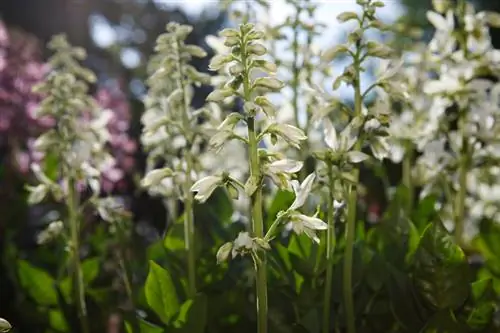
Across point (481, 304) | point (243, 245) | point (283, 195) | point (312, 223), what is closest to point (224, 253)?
point (243, 245)

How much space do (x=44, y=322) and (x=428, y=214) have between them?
34.9 inches

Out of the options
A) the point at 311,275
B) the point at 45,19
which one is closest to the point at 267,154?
the point at 311,275

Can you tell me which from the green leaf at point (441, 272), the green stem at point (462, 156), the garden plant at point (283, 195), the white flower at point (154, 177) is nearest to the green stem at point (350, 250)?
the garden plant at point (283, 195)

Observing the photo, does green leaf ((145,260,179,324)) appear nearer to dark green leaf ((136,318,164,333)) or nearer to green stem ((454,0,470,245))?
dark green leaf ((136,318,164,333))

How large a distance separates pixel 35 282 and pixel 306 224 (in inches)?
33.8

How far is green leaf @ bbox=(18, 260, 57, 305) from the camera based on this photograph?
176 cm

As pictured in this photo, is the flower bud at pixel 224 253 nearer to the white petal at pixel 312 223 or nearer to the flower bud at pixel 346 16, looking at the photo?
the white petal at pixel 312 223

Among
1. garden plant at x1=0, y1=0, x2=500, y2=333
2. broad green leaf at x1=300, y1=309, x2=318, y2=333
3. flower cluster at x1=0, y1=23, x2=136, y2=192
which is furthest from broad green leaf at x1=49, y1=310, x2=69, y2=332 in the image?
flower cluster at x1=0, y1=23, x2=136, y2=192

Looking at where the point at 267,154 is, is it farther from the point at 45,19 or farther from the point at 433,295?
the point at 45,19

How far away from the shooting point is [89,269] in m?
1.84

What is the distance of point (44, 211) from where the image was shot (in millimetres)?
2906

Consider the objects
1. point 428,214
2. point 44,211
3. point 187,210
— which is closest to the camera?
point 187,210

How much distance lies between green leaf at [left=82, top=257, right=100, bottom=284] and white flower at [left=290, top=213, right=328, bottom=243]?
813 millimetres

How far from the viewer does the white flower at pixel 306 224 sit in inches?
44.6
